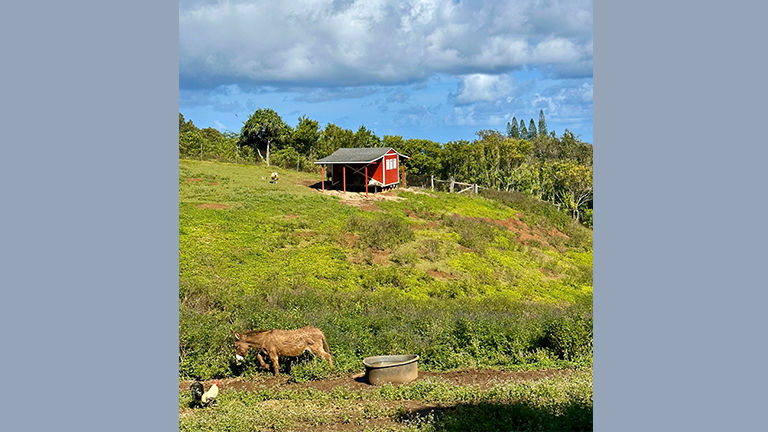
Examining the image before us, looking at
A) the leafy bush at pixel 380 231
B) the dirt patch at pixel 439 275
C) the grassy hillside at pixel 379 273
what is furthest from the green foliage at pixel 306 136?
the dirt patch at pixel 439 275

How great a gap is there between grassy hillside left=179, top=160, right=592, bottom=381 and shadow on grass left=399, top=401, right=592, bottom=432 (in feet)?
6.57

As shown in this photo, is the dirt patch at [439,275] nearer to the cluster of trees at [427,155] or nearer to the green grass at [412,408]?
the green grass at [412,408]

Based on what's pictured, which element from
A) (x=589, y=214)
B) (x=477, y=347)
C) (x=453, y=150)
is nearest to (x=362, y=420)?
(x=477, y=347)

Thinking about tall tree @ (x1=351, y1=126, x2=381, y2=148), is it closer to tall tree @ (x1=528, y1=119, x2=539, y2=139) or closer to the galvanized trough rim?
tall tree @ (x1=528, y1=119, x2=539, y2=139)

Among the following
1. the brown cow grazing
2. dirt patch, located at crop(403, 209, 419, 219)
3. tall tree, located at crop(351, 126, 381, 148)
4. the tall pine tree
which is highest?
the tall pine tree

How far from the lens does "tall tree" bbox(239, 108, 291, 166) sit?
37938mm

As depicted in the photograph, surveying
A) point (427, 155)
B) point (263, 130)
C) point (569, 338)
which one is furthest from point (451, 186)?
point (569, 338)

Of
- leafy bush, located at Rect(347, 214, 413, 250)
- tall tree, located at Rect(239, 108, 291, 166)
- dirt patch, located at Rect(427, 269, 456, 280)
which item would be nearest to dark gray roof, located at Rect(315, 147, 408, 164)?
leafy bush, located at Rect(347, 214, 413, 250)

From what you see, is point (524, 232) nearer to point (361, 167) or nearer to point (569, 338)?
point (361, 167)

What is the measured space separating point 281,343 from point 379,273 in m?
7.41

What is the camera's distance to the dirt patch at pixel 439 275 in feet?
54.6

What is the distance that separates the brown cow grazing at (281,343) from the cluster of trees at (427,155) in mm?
24278

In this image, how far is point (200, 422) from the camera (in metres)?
6.53

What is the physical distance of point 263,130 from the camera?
38406 millimetres
